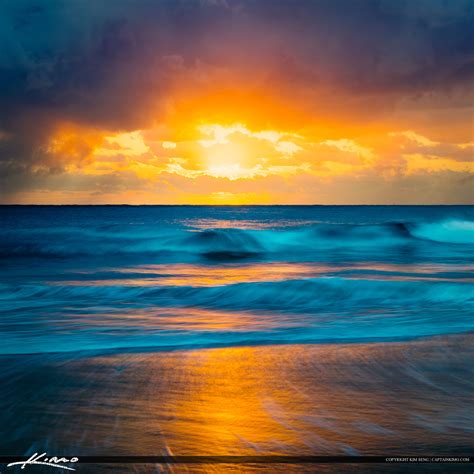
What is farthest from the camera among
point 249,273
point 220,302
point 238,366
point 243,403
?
point 249,273

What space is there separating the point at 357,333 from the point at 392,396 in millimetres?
3527

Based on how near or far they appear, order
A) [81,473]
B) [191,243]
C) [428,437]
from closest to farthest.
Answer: [81,473] < [428,437] < [191,243]

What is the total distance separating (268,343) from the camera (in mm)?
7793

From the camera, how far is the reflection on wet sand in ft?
13.0

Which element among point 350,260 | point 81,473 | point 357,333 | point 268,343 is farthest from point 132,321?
point 350,260

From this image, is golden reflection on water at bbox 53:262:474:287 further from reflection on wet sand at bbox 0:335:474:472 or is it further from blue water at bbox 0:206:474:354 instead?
reflection on wet sand at bbox 0:335:474:472

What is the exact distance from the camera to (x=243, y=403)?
16.1 ft

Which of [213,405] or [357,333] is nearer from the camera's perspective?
[213,405]

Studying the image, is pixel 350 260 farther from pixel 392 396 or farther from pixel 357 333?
pixel 392 396

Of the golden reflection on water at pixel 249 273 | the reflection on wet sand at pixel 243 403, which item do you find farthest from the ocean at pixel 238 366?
the golden reflection on water at pixel 249 273
